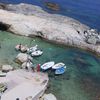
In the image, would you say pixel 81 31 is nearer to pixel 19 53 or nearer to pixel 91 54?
pixel 91 54

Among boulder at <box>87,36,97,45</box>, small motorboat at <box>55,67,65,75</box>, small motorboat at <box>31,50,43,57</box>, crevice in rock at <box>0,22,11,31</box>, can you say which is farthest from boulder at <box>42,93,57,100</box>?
crevice in rock at <box>0,22,11,31</box>

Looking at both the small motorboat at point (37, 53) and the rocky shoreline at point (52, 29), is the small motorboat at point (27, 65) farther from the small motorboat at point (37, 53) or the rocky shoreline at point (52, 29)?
the rocky shoreline at point (52, 29)

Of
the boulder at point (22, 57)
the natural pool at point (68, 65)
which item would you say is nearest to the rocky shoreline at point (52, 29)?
the natural pool at point (68, 65)

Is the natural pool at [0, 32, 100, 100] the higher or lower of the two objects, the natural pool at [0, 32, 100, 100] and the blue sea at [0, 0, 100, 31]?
the lower

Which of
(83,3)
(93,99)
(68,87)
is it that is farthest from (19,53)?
(83,3)

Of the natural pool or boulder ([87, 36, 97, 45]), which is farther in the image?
boulder ([87, 36, 97, 45])

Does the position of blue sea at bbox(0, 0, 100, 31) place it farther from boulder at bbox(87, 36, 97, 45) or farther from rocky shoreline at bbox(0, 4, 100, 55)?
boulder at bbox(87, 36, 97, 45)
